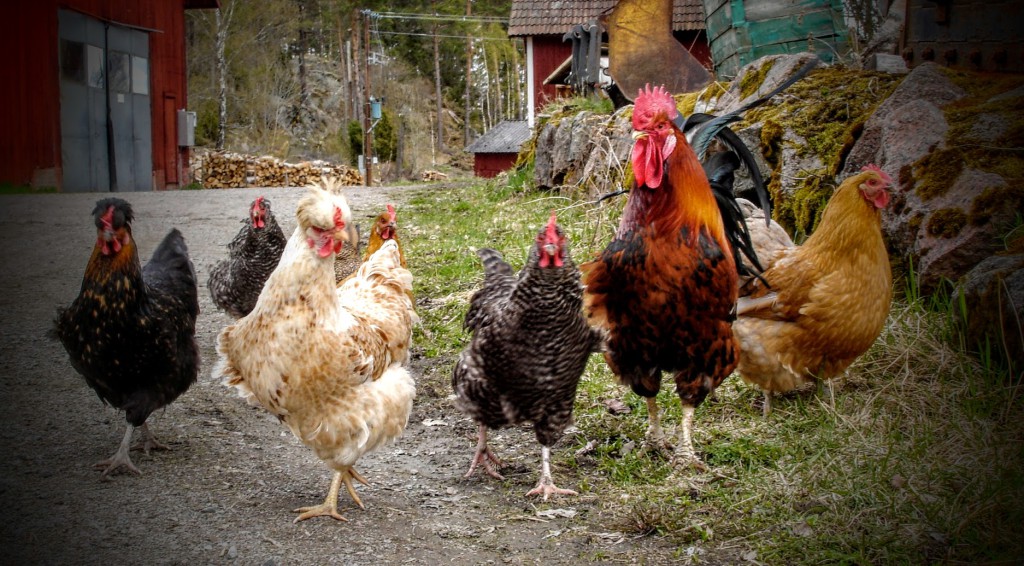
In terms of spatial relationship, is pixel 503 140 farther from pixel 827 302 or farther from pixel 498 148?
pixel 827 302

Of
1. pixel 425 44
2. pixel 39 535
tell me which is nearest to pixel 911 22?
pixel 39 535

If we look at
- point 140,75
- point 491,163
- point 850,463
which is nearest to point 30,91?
point 850,463

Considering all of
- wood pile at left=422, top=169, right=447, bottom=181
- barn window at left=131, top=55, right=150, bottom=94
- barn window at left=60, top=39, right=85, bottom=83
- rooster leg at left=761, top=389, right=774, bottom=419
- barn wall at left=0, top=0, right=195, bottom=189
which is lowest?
rooster leg at left=761, top=389, right=774, bottom=419

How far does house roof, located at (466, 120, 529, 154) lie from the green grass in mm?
28331

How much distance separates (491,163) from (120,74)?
19371 millimetres

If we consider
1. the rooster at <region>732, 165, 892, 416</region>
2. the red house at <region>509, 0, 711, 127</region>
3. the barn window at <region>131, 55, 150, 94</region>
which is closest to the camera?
the rooster at <region>732, 165, 892, 416</region>

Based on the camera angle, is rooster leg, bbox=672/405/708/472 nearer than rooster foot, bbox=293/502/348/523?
No

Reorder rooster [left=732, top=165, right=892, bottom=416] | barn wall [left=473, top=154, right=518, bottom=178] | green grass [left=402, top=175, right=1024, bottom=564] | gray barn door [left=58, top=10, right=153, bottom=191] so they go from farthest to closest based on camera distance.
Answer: barn wall [left=473, top=154, right=518, bottom=178] < gray barn door [left=58, top=10, right=153, bottom=191] < rooster [left=732, top=165, right=892, bottom=416] < green grass [left=402, top=175, right=1024, bottom=564]

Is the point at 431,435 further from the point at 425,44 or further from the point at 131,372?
the point at 425,44

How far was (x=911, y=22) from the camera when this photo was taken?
546 cm

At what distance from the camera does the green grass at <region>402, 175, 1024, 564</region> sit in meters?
2.77

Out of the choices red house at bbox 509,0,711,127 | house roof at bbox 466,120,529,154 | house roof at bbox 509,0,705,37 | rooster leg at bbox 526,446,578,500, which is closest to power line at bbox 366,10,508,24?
house roof at bbox 466,120,529,154

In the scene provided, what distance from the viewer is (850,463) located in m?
3.45

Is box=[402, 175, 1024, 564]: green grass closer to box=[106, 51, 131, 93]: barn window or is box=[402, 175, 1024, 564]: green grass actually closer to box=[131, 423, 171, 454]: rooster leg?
box=[131, 423, 171, 454]: rooster leg
